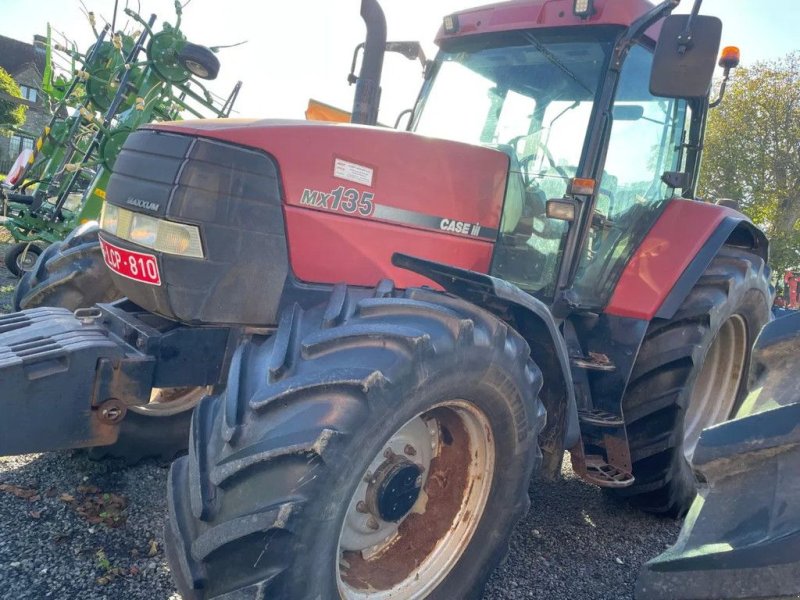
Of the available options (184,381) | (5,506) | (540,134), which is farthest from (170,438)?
(540,134)

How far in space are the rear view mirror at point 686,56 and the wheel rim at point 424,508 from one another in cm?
144

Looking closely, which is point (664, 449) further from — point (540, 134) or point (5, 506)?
point (5, 506)

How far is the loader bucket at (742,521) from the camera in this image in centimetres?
121

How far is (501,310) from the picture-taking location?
224 centimetres

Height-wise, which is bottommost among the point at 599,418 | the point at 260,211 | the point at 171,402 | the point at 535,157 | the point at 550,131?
the point at 171,402

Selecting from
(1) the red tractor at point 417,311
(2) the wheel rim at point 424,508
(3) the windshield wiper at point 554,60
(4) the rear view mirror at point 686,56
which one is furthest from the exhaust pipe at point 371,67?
(2) the wheel rim at point 424,508

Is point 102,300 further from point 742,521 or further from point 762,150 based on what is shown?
point 762,150

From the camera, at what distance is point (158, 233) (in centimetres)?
194

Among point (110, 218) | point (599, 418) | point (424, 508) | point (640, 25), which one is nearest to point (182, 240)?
point (110, 218)

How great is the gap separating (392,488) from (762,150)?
54.6 ft

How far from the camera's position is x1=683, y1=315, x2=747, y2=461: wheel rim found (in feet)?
11.1

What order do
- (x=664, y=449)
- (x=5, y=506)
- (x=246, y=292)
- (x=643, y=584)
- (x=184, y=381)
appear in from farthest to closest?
(x=664, y=449), (x=5, y=506), (x=184, y=381), (x=246, y=292), (x=643, y=584)

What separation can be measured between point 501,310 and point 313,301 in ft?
2.19

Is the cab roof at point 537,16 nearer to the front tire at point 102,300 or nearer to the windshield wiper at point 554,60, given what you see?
the windshield wiper at point 554,60
